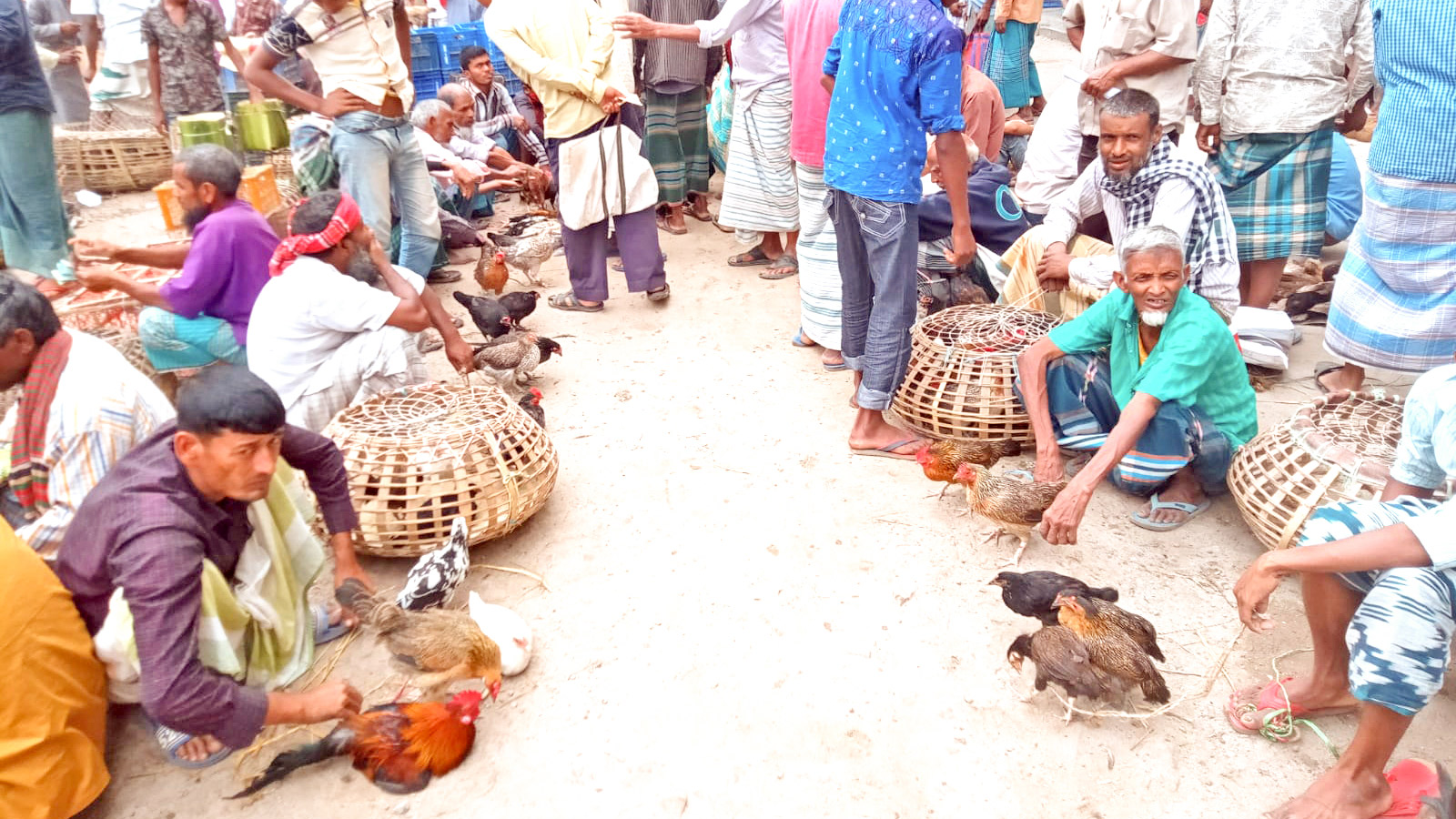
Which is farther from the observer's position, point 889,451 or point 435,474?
point 889,451

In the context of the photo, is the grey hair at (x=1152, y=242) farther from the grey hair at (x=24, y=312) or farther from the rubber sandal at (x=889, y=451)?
the grey hair at (x=24, y=312)

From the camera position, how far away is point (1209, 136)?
17.1 ft

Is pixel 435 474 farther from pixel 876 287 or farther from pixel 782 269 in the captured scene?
pixel 782 269

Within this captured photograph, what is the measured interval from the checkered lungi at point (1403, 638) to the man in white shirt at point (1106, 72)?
10.9 feet

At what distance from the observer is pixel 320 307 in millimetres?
3977

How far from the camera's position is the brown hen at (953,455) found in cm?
397

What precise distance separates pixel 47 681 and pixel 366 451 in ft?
4.31

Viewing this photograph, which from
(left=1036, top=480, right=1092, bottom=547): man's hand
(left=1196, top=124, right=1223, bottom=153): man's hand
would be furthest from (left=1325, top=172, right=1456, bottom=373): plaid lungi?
(left=1036, top=480, right=1092, bottom=547): man's hand

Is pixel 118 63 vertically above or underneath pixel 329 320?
above

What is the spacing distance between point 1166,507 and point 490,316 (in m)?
3.49

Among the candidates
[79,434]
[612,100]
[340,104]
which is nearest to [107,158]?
[340,104]

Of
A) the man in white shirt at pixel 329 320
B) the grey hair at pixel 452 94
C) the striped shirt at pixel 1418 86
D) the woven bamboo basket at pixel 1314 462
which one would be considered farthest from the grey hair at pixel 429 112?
the woven bamboo basket at pixel 1314 462

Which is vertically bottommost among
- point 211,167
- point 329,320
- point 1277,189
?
point 329,320

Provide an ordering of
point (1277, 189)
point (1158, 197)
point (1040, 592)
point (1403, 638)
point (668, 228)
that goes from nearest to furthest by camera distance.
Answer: point (1403, 638)
point (1040, 592)
point (1158, 197)
point (1277, 189)
point (668, 228)
